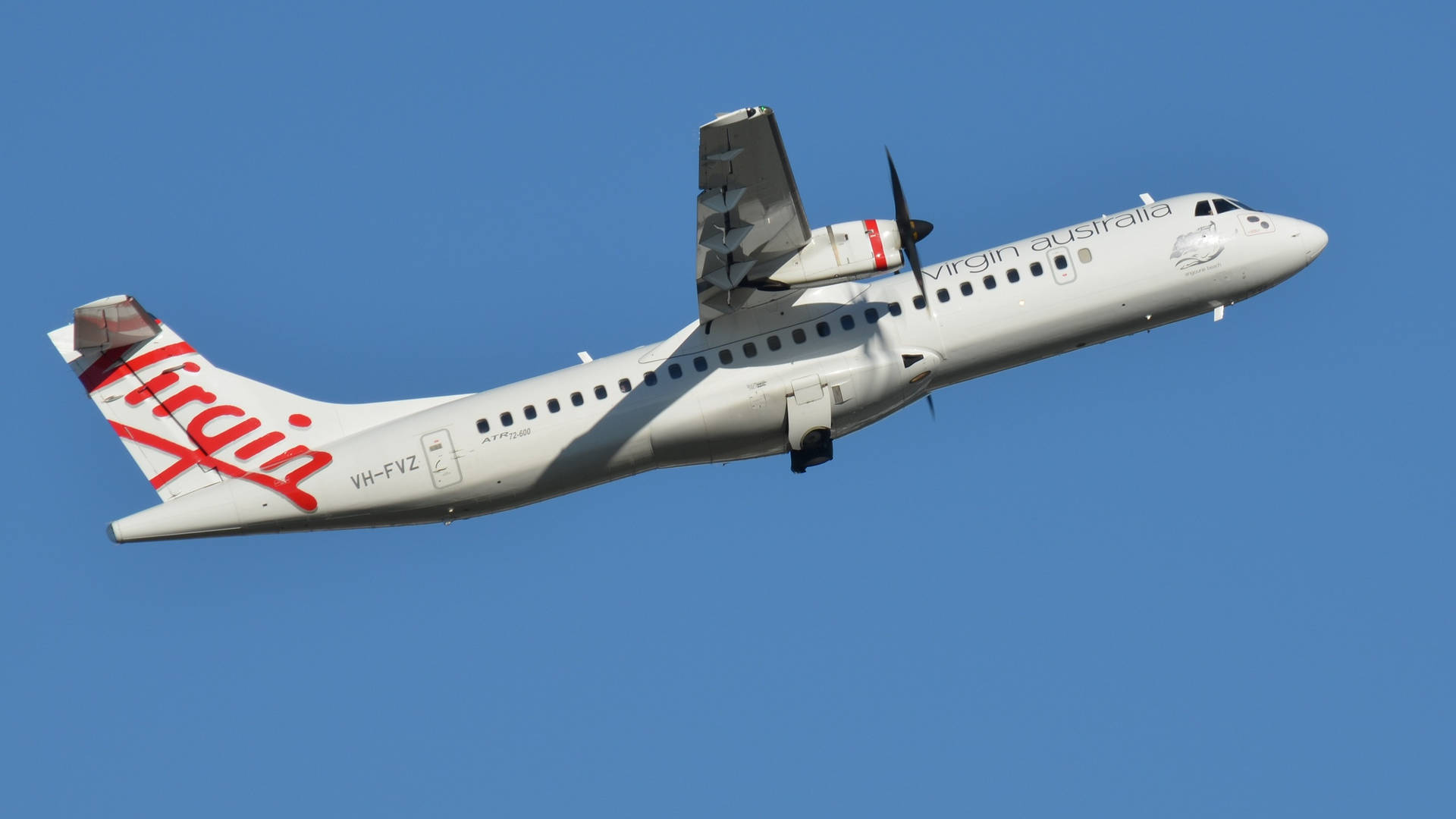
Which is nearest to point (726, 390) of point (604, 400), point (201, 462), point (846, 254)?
point (604, 400)

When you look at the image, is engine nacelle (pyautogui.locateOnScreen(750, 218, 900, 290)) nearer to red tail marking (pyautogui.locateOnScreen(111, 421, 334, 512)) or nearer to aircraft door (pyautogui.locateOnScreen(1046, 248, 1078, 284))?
aircraft door (pyautogui.locateOnScreen(1046, 248, 1078, 284))

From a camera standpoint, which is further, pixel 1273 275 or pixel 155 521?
pixel 1273 275

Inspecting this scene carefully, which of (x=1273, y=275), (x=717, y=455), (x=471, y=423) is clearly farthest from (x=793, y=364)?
(x=1273, y=275)

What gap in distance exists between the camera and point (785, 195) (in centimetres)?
2967

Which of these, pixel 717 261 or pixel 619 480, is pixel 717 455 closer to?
pixel 619 480

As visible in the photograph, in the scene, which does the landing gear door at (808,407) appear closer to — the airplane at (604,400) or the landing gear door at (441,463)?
the airplane at (604,400)

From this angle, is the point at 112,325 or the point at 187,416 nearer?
the point at 112,325

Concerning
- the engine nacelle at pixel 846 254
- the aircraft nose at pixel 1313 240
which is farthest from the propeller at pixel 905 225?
the aircraft nose at pixel 1313 240

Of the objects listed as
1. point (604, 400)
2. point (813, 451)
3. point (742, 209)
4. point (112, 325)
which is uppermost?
point (112, 325)

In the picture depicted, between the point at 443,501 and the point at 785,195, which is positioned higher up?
the point at 785,195

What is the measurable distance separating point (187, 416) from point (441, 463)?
5.21 m

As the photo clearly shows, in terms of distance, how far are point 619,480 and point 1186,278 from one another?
12284 mm

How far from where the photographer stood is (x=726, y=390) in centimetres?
3269

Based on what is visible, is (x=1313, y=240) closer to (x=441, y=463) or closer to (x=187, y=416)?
(x=441, y=463)
